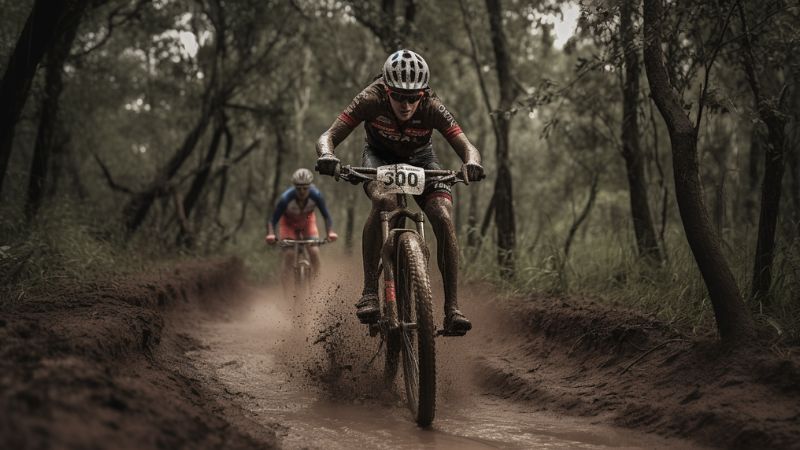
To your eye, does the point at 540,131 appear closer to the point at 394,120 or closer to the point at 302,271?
the point at 302,271

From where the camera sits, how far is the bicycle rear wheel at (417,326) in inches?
173

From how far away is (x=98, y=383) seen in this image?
2959 mm

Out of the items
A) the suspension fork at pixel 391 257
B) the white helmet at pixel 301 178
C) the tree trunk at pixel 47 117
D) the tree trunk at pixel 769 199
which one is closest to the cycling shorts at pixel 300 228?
the white helmet at pixel 301 178

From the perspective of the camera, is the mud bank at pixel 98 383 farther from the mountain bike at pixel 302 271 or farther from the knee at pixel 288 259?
the knee at pixel 288 259

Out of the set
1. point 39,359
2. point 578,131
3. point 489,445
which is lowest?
point 489,445

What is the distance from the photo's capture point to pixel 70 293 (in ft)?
20.4

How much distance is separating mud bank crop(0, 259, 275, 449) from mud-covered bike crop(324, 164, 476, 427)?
108cm

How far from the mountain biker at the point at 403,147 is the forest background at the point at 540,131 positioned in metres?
1.50

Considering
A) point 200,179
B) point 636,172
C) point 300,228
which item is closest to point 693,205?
point 636,172

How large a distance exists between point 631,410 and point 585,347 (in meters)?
1.45

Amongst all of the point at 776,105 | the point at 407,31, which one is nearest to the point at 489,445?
the point at 776,105

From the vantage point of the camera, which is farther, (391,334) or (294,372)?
(294,372)

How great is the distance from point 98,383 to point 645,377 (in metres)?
3.68

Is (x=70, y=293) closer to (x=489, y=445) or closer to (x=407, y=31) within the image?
(x=489, y=445)
